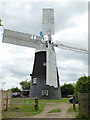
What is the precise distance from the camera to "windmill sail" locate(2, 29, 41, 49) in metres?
23.2

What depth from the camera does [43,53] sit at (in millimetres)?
25609

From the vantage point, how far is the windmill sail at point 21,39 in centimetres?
2317

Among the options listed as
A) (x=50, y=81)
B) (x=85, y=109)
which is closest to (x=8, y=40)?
(x=50, y=81)

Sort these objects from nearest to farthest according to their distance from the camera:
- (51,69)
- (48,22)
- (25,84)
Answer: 1. (51,69)
2. (48,22)
3. (25,84)

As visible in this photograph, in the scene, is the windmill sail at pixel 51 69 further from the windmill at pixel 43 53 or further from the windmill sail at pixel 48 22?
the windmill sail at pixel 48 22

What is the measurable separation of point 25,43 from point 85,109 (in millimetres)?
17120

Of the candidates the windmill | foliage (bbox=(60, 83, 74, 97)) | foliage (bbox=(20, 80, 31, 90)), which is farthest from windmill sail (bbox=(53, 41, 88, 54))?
foliage (bbox=(20, 80, 31, 90))

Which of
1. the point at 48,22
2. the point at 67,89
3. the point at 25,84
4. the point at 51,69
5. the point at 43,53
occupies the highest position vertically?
the point at 48,22

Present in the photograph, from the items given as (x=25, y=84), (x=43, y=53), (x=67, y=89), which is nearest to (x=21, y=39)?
(x=43, y=53)

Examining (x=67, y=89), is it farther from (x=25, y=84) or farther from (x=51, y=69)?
(x=25, y=84)

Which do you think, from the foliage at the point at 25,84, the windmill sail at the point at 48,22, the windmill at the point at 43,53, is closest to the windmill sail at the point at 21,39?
the windmill at the point at 43,53

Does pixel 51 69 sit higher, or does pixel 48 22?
pixel 48 22

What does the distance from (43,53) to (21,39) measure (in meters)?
4.28

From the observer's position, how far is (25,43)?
78.3 ft
